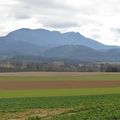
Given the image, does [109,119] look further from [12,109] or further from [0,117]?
[12,109]

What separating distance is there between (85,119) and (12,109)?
15410 mm

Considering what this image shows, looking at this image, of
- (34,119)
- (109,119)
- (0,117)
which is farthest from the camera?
(0,117)

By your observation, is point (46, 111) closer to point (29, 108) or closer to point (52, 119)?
point (29, 108)

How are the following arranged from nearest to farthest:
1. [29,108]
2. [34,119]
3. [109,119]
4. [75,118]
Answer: [109,119]
[75,118]
[34,119]
[29,108]

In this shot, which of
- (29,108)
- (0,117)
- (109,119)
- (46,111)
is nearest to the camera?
(109,119)

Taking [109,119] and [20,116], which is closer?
[109,119]

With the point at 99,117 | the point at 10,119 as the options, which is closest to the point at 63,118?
the point at 99,117

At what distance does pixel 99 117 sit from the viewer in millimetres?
30922

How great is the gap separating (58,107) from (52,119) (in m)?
13.4

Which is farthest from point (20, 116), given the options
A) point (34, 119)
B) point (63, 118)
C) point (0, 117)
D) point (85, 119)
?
point (85, 119)

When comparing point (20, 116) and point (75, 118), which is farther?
point (20, 116)

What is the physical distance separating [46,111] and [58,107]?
4334 millimetres

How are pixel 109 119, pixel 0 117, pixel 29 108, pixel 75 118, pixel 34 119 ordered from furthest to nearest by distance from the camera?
pixel 29 108 → pixel 0 117 → pixel 34 119 → pixel 75 118 → pixel 109 119

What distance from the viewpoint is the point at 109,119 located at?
29.8 m
